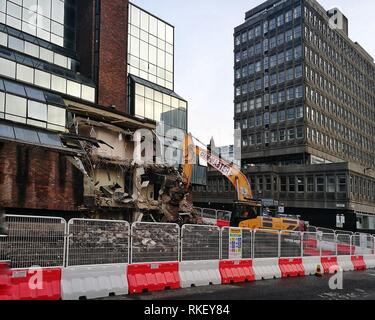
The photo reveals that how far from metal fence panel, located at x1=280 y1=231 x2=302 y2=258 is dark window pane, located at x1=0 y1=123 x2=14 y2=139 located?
15736 millimetres

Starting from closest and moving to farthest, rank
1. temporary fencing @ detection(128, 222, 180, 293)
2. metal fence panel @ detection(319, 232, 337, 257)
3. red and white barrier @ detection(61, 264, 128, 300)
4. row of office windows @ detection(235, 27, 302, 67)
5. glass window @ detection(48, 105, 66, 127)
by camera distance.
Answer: red and white barrier @ detection(61, 264, 128, 300) < temporary fencing @ detection(128, 222, 180, 293) < metal fence panel @ detection(319, 232, 337, 257) < glass window @ detection(48, 105, 66, 127) < row of office windows @ detection(235, 27, 302, 67)

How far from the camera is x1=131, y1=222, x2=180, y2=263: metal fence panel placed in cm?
1145

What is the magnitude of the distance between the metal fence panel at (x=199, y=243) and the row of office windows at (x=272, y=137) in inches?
2406

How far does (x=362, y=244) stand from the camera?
21.6 meters

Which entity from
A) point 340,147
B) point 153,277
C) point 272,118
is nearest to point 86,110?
point 153,277

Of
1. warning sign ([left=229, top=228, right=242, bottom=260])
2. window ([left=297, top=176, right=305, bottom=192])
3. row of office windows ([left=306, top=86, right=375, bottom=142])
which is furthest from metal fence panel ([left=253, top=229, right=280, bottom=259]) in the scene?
row of office windows ([left=306, top=86, right=375, bottom=142])

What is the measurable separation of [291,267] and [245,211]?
44.6 feet

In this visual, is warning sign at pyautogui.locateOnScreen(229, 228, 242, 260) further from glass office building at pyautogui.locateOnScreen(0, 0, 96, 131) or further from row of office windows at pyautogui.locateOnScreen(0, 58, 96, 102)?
row of office windows at pyautogui.locateOnScreen(0, 58, 96, 102)

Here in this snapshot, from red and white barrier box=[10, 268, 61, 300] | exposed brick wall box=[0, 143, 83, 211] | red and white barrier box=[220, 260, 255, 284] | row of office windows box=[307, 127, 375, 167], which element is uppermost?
row of office windows box=[307, 127, 375, 167]

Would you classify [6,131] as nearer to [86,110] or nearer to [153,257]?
[86,110]

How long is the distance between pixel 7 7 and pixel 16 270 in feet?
95.2

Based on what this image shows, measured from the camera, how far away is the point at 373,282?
15.6 metres
